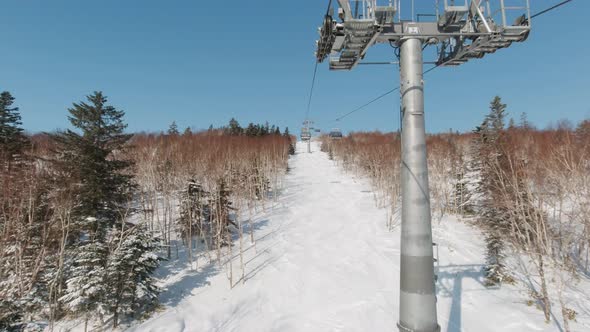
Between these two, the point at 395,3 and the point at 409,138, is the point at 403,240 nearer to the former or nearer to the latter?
the point at 409,138

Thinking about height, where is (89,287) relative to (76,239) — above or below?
below

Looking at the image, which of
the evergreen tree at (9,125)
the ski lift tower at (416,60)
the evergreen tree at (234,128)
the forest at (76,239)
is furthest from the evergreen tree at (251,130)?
the ski lift tower at (416,60)

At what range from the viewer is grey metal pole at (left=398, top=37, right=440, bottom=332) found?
272cm

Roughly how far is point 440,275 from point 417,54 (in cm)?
1037

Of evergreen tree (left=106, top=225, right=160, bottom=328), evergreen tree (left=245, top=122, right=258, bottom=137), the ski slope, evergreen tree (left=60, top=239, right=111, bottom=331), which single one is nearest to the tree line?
the ski slope

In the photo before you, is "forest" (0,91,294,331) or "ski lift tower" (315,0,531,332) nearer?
"ski lift tower" (315,0,531,332)

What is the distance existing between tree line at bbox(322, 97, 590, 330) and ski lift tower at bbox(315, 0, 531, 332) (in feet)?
19.9

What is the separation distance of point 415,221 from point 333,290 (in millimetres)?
8057

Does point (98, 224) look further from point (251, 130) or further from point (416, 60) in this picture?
point (251, 130)

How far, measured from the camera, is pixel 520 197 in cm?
781

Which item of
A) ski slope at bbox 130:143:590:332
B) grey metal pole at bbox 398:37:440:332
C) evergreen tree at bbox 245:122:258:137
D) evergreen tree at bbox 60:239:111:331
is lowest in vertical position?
ski slope at bbox 130:143:590:332

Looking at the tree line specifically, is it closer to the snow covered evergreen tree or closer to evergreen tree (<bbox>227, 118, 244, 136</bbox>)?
the snow covered evergreen tree

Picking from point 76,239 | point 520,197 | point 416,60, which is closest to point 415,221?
point 416,60

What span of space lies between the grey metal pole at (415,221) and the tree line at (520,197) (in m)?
6.16
